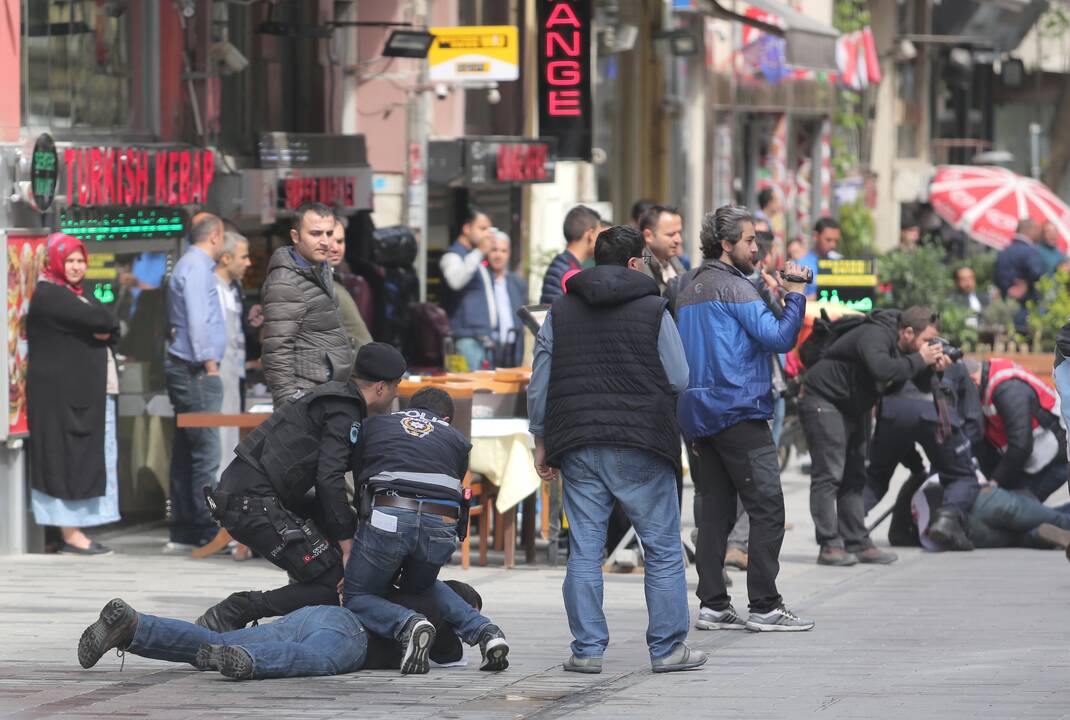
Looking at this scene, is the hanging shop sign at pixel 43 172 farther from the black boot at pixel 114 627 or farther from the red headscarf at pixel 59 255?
the black boot at pixel 114 627

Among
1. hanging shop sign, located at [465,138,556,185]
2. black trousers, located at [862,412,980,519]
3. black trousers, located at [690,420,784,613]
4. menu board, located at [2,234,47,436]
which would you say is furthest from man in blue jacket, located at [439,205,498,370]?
black trousers, located at [690,420,784,613]

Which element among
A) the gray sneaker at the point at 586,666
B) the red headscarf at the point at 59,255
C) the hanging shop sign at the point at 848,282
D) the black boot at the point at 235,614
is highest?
the red headscarf at the point at 59,255

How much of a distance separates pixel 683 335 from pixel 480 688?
2.29 m

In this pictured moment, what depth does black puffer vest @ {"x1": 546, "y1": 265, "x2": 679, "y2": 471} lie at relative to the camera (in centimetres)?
898

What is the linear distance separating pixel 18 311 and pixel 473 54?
6.75 m

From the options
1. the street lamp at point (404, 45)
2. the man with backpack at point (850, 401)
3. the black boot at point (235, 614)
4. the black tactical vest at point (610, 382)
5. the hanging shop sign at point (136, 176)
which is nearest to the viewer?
the black tactical vest at point (610, 382)

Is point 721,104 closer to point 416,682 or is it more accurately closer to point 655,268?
point 655,268

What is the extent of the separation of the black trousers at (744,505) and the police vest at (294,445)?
1.84 metres

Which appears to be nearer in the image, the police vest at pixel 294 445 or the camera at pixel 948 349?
the police vest at pixel 294 445

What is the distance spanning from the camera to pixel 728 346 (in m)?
10.2

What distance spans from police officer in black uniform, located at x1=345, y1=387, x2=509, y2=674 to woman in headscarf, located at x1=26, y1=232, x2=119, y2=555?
4447 millimetres

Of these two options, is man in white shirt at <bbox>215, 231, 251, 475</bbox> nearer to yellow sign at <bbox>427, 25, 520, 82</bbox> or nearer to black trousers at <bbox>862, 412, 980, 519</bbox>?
black trousers at <bbox>862, 412, 980, 519</bbox>

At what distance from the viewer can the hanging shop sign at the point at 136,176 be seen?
1349 cm

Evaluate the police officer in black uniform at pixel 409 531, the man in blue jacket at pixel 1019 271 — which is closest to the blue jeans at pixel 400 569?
the police officer in black uniform at pixel 409 531
